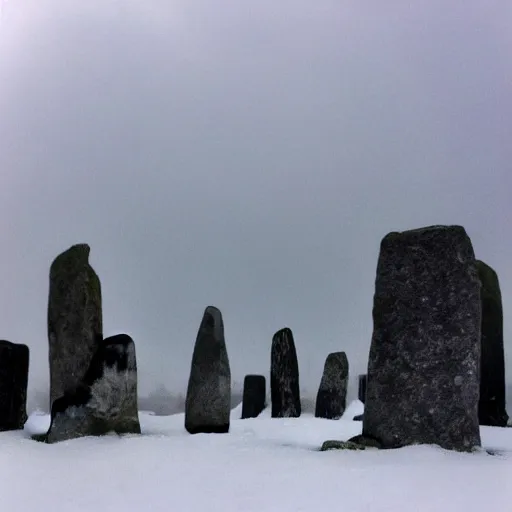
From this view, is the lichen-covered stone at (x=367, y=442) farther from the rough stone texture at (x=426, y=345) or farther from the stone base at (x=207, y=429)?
the stone base at (x=207, y=429)

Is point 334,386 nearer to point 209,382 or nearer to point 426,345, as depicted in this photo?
point 209,382

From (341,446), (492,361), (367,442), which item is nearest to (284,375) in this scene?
(492,361)

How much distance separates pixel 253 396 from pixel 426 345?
36.3ft

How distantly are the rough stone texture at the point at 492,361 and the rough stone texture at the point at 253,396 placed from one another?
7.74 metres

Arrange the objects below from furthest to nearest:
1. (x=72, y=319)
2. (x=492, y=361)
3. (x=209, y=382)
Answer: (x=492, y=361)
(x=209, y=382)
(x=72, y=319)

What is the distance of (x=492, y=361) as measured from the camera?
35.3 ft

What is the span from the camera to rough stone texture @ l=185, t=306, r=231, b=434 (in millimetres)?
9102

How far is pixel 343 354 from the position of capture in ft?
56.3

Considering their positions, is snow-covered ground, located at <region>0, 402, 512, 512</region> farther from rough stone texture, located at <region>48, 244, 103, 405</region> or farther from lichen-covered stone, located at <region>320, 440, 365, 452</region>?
rough stone texture, located at <region>48, 244, 103, 405</region>

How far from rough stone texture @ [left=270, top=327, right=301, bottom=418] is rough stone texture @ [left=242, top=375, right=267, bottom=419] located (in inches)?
89.3

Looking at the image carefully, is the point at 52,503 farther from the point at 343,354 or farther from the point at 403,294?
the point at 343,354

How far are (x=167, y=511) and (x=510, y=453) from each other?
4630mm

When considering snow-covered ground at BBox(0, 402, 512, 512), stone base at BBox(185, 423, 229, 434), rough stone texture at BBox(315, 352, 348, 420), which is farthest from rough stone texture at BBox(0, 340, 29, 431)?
rough stone texture at BBox(315, 352, 348, 420)

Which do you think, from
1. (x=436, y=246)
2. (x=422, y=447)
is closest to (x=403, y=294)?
(x=436, y=246)
